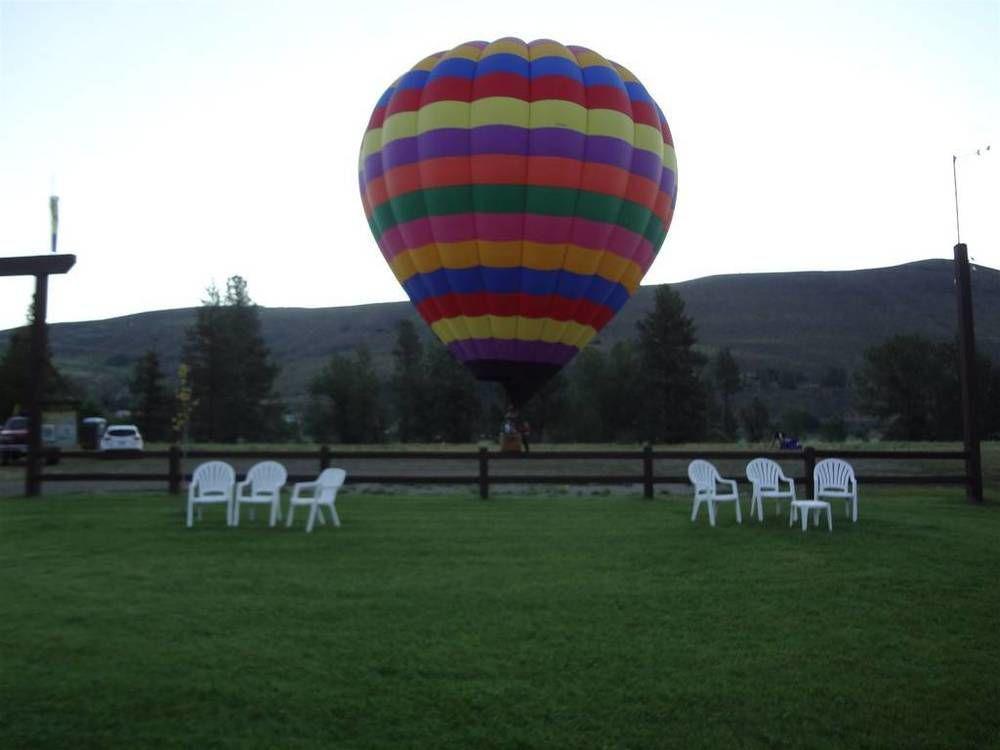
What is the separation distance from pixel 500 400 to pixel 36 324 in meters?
56.6

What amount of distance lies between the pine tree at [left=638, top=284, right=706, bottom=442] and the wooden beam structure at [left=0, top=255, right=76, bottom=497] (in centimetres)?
5062

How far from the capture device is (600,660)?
5.81m

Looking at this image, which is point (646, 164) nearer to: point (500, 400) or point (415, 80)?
point (415, 80)

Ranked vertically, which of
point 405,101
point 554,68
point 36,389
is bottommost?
point 36,389

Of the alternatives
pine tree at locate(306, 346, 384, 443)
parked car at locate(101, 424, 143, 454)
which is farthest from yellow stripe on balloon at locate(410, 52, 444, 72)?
pine tree at locate(306, 346, 384, 443)

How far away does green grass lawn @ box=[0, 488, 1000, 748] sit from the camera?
187 inches

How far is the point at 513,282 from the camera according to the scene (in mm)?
16516

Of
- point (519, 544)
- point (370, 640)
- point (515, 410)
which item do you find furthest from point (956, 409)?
point (370, 640)

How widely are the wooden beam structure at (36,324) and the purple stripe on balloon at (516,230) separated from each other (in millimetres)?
6870

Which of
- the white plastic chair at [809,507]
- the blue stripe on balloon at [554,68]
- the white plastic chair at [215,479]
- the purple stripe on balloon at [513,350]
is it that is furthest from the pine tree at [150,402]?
the white plastic chair at [809,507]

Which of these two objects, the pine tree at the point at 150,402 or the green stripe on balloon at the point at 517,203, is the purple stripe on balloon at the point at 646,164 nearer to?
the green stripe on balloon at the point at 517,203

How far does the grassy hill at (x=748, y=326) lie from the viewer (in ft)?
391

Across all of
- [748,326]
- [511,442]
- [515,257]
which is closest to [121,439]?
[511,442]

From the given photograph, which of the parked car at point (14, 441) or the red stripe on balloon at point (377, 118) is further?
the parked car at point (14, 441)
